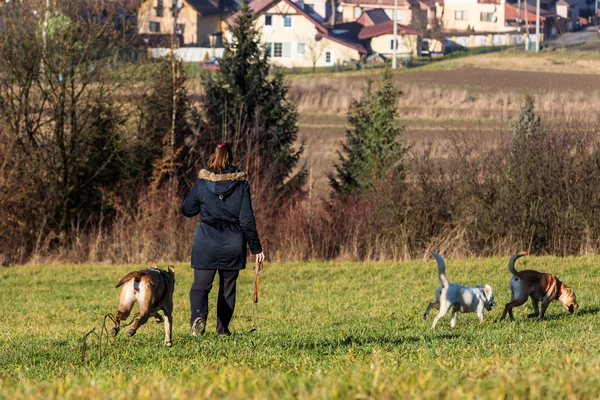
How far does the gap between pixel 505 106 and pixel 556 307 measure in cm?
3488

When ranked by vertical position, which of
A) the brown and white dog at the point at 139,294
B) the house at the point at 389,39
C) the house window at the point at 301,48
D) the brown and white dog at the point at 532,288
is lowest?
the brown and white dog at the point at 532,288

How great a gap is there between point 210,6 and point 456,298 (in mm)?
90416

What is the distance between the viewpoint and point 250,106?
29.6 meters

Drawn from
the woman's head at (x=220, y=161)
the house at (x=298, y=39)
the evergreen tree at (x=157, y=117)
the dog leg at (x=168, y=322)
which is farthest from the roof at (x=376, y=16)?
the dog leg at (x=168, y=322)

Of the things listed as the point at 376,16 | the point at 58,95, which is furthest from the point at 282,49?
the point at 58,95

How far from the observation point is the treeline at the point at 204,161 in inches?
871

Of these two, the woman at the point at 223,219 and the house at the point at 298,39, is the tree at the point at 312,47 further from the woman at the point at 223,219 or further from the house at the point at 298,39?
the woman at the point at 223,219

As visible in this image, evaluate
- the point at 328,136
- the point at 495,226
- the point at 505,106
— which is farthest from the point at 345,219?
the point at 505,106

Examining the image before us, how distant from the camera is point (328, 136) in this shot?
41.1 meters

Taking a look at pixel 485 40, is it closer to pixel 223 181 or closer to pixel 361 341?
pixel 223 181

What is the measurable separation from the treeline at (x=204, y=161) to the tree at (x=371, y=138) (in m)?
0.05

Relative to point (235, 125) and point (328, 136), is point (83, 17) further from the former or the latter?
point (328, 136)

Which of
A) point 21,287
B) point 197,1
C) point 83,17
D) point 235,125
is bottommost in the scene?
point 21,287

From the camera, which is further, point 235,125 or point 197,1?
point 197,1
